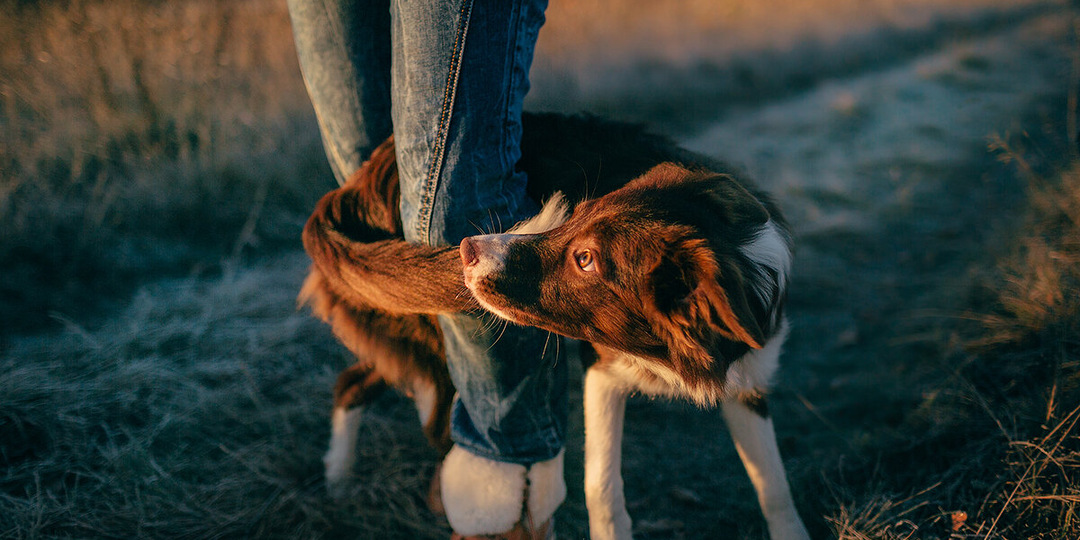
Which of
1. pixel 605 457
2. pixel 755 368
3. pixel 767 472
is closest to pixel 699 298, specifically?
pixel 755 368

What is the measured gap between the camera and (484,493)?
1923 mm

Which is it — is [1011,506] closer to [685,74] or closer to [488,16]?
[488,16]

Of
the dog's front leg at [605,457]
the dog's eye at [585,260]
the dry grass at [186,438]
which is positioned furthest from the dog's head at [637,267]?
the dry grass at [186,438]

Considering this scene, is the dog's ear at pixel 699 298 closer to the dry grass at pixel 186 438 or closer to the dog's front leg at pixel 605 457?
the dog's front leg at pixel 605 457

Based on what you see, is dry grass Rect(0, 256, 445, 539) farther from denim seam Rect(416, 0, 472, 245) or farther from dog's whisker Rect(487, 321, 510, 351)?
denim seam Rect(416, 0, 472, 245)

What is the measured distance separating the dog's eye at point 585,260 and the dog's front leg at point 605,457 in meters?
0.47

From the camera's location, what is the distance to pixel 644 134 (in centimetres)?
228

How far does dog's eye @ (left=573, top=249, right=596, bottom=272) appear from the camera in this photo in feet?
6.24

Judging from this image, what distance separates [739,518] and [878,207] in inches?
134

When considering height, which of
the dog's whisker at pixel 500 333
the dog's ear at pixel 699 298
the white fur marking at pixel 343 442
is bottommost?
the white fur marking at pixel 343 442

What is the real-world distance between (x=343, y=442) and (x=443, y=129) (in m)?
1.70

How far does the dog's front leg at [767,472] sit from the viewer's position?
7.25 ft

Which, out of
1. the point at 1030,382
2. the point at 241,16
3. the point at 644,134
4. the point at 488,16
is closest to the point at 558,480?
the point at 644,134

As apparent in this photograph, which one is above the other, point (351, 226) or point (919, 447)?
point (351, 226)
